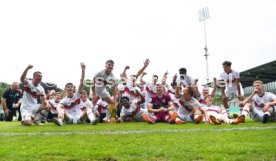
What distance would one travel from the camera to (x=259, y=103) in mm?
10719

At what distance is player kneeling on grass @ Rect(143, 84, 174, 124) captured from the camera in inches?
471

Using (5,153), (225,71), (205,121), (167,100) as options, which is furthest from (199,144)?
(225,71)

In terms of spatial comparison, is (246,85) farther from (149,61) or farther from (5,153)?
(5,153)

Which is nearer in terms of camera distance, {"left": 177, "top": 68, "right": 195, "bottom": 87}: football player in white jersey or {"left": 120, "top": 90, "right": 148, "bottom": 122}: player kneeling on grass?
{"left": 177, "top": 68, "right": 195, "bottom": 87}: football player in white jersey

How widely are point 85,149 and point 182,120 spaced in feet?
23.3

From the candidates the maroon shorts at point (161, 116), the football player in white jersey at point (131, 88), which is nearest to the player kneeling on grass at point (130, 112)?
the maroon shorts at point (161, 116)

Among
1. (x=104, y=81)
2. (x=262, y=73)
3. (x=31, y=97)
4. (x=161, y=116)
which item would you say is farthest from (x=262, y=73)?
(x=31, y=97)

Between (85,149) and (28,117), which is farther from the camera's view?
(28,117)

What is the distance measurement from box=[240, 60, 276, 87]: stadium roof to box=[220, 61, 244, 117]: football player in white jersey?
2451cm

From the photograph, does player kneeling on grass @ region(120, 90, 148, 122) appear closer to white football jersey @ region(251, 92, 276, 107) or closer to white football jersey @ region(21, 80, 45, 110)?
white football jersey @ region(21, 80, 45, 110)

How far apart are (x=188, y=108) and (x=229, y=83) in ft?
8.68

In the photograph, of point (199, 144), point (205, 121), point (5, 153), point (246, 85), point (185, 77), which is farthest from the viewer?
point (246, 85)

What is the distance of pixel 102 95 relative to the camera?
12.4 meters

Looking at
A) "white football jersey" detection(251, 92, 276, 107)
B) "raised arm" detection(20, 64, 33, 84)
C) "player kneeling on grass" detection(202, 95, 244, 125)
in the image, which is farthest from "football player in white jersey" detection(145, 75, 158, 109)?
"raised arm" detection(20, 64, 33, 84)
